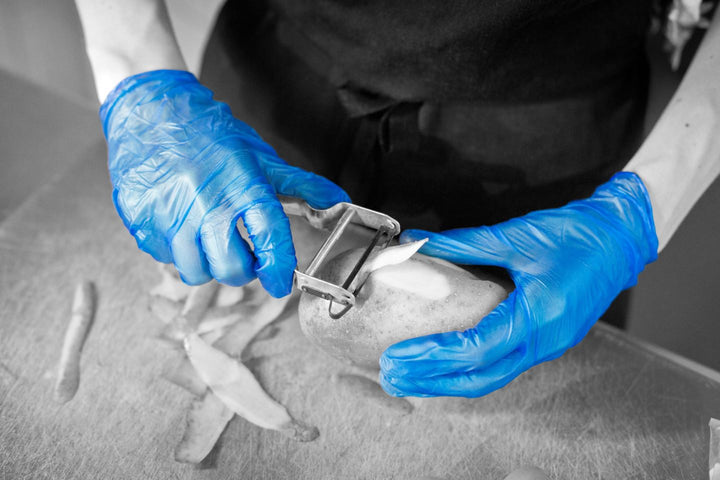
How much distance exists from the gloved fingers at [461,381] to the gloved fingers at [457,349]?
2 centimetres

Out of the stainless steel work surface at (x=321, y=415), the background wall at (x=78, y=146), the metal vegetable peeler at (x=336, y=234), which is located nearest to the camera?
the metal vegetable peeler at (x=336, y=234)

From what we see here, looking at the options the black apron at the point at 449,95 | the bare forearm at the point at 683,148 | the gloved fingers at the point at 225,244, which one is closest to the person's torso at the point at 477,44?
the black apron at the point at 449,95

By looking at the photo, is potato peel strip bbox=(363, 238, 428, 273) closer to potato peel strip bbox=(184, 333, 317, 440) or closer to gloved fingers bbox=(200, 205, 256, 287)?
gloved fingers bbox=(200, 205, 256, 287)

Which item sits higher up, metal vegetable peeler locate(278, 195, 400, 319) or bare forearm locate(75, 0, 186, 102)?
bare forearm locate(75, 0, 186, 102)

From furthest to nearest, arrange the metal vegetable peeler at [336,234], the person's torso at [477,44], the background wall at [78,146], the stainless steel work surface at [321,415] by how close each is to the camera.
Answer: the background wall at [78,146]
the person's torso at [477,44]
the stainless steel work surface at [321,415]
the metal vegetable peeler at [336,234]

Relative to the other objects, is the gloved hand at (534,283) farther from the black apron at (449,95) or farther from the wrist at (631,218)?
the black apron at (449,95)

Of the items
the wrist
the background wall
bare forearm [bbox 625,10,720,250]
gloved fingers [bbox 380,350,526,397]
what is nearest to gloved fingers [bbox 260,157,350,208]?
gloved fingers [bbox 380,350,526,397]

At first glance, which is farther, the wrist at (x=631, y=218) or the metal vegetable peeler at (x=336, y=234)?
the wrist at (x=631, y=218)

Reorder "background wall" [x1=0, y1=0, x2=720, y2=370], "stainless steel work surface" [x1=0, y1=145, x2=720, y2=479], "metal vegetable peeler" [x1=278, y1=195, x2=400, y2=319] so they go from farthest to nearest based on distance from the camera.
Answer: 1. "background wall" [x1=0, y1=0, x2=720, y2=370]
2. "stainless steel work surface" [x1=0, y1=145, x2=720, y2=479]
3. "metal vegetable peeler" [x1=278, y1=195, x2=400, y2=319]

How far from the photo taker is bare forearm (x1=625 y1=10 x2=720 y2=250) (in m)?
1.24

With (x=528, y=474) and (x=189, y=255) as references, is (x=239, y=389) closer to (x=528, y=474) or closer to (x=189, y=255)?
(x=189, y=255)

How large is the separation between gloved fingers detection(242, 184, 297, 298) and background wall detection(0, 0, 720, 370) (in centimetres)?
123

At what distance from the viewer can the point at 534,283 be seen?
108 cm

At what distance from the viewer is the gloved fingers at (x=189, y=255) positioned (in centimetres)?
108
